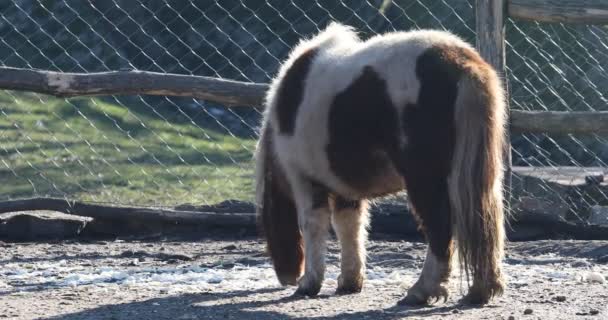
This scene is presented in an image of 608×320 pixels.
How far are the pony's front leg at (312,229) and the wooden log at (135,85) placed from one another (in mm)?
1648

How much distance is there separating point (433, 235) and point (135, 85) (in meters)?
2.69

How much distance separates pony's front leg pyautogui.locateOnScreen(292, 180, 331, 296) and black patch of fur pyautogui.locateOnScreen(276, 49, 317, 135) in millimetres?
258

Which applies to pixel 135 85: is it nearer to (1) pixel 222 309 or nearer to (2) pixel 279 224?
(2) pixel 279 224

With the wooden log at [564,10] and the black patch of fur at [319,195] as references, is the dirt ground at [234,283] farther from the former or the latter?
the wooden log at [564,10]

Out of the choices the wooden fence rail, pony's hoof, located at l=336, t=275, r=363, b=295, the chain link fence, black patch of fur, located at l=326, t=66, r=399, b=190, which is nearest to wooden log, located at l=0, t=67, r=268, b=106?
the wooden fence rail

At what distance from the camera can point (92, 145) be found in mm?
9453

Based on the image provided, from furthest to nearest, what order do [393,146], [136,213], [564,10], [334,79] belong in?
1. [136,213]
2. [564,10]
3. [334,79]
4. [393,146]

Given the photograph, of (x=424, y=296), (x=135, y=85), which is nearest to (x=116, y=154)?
(x=135, y=85)

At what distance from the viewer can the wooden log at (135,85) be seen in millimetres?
6605

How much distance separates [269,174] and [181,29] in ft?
19.6

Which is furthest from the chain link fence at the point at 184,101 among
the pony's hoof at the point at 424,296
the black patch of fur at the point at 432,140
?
the black patch of fur at the point at 432,140

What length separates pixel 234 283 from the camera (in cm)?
543

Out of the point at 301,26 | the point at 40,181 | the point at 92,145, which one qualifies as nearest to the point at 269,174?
the point at 40,181

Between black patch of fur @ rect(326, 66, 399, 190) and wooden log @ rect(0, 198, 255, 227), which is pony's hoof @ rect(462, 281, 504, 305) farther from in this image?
wooden log @ rect(0, 198, 255, 227)
